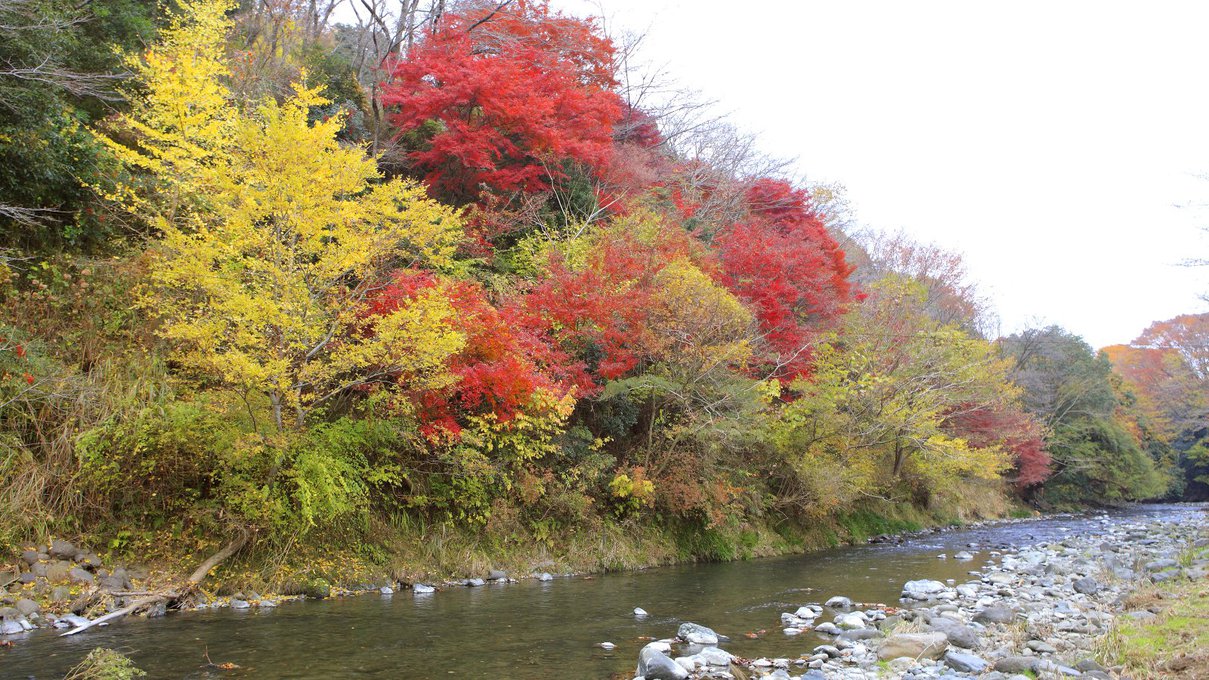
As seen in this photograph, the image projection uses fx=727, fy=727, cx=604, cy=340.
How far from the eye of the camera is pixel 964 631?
28.7 feet

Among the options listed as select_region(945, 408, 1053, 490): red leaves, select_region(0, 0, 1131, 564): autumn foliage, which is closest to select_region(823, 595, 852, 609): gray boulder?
select_region(0, 0, 1131, 564): autumn foliage

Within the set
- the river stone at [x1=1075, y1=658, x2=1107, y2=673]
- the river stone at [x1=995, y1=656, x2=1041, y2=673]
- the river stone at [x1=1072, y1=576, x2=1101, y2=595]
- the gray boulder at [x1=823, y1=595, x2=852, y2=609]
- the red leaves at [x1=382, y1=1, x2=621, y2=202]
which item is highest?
the red leaves at [x1=382, y1=1, x2=621, y2=202]

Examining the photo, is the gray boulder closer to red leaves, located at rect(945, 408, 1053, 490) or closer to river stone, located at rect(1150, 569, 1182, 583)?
river stone, located at rect(1150, 569, 1182, 583)

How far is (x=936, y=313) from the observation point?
3612 cm

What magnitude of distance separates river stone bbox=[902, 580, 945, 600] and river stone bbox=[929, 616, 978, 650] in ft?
11.1

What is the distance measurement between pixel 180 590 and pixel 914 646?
9.77m

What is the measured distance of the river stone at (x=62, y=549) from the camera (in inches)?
392

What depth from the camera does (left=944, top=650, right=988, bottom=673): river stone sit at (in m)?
7.45

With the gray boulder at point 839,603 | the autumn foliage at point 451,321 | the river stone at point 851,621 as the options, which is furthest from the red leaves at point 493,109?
the river stone at point 851,621

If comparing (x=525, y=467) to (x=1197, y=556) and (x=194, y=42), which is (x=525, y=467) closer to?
(x=194, y=42)

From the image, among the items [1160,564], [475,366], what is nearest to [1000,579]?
[1160,564]

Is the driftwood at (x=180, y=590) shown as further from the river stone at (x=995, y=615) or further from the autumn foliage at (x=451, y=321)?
the river stone at (x=995, y=615)

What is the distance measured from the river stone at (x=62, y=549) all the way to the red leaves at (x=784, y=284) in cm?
1557

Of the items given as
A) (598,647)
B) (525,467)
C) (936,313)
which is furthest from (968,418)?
(598,647)
